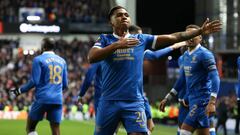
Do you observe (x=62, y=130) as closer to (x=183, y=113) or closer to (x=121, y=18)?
(x=183, y=113)

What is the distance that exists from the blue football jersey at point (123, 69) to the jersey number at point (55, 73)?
3.66 m

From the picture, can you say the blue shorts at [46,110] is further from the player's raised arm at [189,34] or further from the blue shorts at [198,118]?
the player's raised arm at [189,34]

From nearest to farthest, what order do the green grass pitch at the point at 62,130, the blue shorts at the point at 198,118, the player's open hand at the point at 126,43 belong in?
the player's open hand at the point at 126,43 → the blue shorts at the point at 198,118 → the green grass pitch at the point at 62,130

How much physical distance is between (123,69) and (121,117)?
0.54 metres

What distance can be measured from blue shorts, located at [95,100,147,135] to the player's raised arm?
74cm

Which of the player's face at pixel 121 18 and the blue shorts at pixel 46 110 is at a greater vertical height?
the player's face at pixel 121 18

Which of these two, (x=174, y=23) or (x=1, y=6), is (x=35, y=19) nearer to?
(x=1, y=6)

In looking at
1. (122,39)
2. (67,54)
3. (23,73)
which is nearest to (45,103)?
(122,39)

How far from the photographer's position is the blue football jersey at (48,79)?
10.3 m

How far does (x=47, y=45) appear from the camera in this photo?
10.5m

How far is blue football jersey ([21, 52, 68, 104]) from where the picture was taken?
10.3 meters

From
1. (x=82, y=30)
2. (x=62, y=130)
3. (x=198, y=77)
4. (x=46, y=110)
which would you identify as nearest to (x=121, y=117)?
(x=198, y=77)

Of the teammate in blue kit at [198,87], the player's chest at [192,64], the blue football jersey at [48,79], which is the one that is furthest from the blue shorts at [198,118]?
the blue football jersey at [48,79]

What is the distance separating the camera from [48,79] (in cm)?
1045
